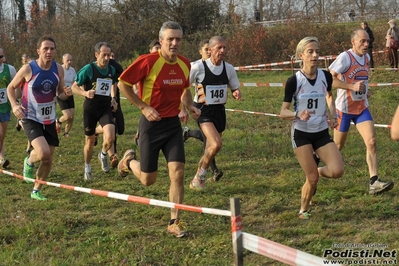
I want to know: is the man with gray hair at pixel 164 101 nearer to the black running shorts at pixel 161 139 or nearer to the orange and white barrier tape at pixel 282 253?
the black running shorts at pixel 161 139

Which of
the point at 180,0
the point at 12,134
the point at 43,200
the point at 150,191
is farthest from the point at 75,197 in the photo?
the point at 180,0

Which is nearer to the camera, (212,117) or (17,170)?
(212,117)

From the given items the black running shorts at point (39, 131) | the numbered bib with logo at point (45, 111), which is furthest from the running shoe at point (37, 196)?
the numbered bib with logo at point (45, 111)

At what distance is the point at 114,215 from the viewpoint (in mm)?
6594

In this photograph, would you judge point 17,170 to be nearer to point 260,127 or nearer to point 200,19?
point 260,127

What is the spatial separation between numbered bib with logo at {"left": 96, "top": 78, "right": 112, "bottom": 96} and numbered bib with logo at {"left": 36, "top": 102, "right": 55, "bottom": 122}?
142 centimetres

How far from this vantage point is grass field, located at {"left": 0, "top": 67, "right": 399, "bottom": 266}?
518 cm

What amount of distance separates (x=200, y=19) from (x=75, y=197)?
92.3ft

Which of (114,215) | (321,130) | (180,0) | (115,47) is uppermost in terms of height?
(180,0)

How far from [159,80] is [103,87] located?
322cm

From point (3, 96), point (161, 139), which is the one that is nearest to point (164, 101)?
point (161, 139)

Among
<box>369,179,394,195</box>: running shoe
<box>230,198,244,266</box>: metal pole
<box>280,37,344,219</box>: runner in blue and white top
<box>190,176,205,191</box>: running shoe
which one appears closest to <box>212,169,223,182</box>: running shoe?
<box>190,176,205,191</box>: running shoe

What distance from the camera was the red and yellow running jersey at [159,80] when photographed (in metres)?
5.57

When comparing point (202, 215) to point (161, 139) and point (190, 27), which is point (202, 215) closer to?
point (161, 139)
